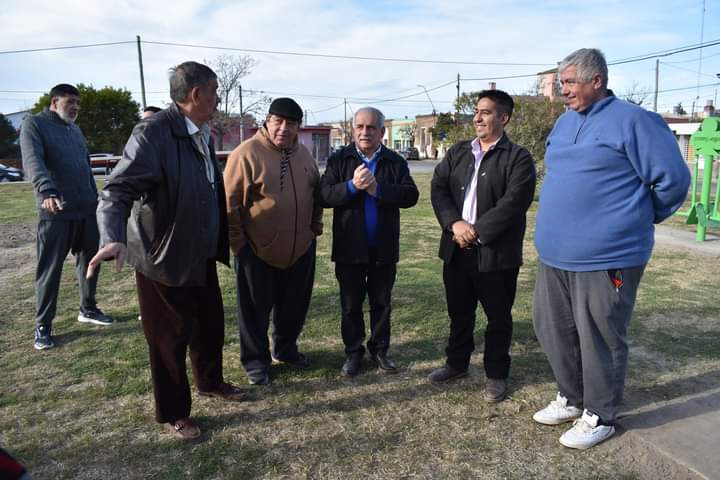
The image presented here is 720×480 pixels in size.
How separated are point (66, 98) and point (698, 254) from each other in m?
8.27

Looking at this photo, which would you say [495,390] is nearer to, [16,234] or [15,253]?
[15,253]

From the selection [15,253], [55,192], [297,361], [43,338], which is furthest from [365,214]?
[15,253]

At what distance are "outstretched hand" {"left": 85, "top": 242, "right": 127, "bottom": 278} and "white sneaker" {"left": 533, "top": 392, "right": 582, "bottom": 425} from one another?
243cm

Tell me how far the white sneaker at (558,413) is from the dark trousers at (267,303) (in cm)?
172

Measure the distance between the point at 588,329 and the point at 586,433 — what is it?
1.86 ft

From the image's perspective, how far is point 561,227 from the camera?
9.36 feet

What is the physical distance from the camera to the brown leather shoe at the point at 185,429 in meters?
2.88

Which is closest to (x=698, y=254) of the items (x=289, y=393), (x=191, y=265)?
(x=289, y=393)

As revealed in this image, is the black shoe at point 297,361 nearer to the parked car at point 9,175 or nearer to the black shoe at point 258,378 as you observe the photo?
the black shoe at point 258,378

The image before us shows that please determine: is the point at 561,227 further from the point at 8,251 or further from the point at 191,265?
the point at 8,251

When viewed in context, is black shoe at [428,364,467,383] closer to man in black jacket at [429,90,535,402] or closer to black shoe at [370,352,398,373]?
man in black jacket at [429,90,535,402]

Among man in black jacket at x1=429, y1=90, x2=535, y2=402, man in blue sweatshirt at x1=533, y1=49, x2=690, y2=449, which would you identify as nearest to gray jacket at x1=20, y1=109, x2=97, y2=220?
man in black jacket at x1=429, y1=90, x2=535, y2=402

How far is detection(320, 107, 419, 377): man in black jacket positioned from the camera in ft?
11.3

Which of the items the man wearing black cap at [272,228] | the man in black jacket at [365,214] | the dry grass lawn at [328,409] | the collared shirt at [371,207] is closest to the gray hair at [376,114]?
the man in black jacket at [365,214]
